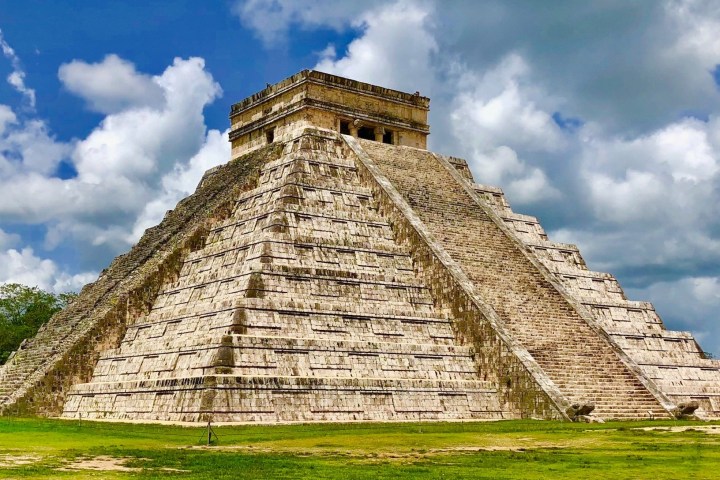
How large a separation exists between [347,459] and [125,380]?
38.8 ft

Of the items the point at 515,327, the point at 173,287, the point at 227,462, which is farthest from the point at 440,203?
the point at 227,462

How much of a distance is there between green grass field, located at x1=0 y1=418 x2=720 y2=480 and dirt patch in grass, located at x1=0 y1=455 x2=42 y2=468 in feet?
0.04

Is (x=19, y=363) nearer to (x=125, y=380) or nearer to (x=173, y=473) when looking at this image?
(x=125, y=380)

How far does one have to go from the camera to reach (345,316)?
2216 centimetres

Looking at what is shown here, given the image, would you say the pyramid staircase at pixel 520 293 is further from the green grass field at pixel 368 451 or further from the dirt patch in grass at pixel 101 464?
the dirt patch in grass at pixel 101 464

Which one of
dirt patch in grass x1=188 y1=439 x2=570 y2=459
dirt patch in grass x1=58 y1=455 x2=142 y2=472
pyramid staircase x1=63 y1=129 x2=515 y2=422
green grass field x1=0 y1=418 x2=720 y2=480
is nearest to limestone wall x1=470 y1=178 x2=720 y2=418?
pyramid staircase x1=63 y1=129 x2=515 y2=422

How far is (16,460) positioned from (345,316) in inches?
436

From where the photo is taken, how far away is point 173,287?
2577 centimetres

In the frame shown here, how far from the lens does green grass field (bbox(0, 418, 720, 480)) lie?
10.9m

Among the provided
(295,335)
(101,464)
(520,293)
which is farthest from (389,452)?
(520,293)

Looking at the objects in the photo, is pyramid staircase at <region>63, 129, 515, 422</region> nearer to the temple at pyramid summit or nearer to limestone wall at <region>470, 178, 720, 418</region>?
the temple at pyramid summit

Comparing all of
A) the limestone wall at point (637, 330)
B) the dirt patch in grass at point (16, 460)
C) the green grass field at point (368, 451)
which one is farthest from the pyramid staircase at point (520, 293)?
the dirt patch in grass at point (16, 460)

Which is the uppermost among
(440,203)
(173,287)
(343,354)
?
(440,203)

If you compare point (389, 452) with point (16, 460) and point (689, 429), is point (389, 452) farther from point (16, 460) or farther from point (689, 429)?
point (689, 429)
